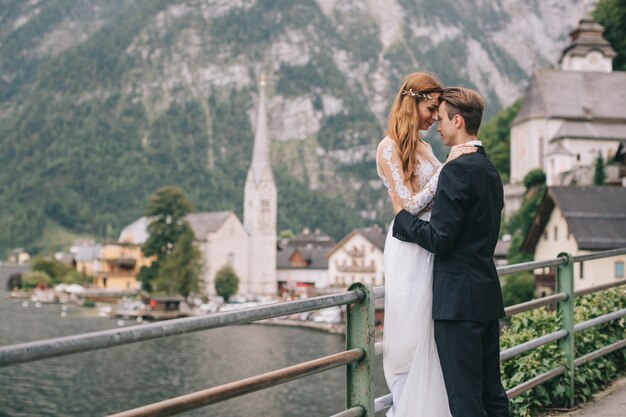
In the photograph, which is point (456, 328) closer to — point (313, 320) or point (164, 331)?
point (164, 331)

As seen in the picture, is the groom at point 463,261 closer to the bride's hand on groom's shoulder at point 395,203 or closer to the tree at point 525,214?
the bride's hand on groom's shoulder at point 395,203

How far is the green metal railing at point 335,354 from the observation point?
2.90 metres

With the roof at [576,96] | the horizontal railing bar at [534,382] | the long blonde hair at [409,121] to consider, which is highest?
the roof at [576,96]

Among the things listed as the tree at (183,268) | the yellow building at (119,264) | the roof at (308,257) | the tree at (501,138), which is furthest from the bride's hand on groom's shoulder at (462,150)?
the yellow building at (119,264)

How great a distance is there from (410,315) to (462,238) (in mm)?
446

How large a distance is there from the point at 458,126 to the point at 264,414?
112 ft

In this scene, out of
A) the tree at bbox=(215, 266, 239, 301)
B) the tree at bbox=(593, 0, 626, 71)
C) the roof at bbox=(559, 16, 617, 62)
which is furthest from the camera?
the tree at bbox=(215, 266, 239, 301)

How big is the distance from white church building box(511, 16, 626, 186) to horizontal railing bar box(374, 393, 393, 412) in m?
65.8

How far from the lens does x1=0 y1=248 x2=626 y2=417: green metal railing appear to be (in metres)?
2.90

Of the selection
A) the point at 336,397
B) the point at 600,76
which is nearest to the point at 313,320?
the point at 600,76

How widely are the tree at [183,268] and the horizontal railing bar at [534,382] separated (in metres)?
82.5

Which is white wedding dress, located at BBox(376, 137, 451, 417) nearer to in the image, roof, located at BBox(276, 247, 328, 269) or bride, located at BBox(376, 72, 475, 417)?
bride, located at BBox(376, 72, 475, 417)

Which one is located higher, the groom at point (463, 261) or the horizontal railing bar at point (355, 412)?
the groom at point (463, 261)

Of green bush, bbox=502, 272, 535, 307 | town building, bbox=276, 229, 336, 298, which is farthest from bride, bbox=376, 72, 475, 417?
town building, bbox=276, 229, 336, 298
